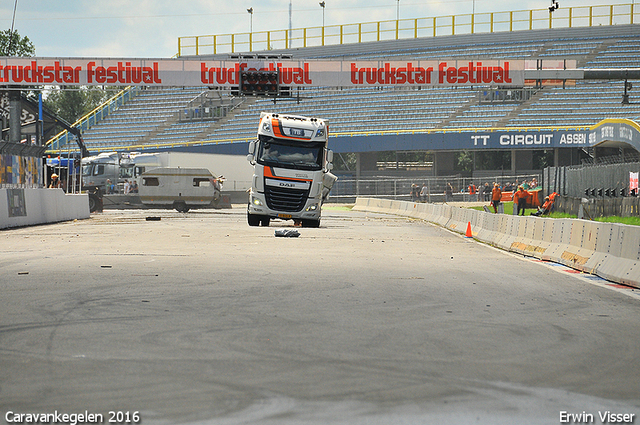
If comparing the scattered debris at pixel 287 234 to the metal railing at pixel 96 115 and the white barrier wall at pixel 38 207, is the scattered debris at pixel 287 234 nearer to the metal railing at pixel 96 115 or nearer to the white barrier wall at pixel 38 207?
the white barrier wall at pixel 38 207

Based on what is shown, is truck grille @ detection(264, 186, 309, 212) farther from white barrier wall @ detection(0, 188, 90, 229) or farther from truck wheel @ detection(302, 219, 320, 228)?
white barrier wall @ detection(0, 188, 90, 229)

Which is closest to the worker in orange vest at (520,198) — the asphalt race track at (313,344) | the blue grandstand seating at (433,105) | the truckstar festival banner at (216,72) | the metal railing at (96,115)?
the truckstar festival banner at (216,72)

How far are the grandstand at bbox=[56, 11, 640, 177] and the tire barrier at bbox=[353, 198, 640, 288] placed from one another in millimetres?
34997

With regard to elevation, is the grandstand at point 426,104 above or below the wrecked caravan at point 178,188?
→ above

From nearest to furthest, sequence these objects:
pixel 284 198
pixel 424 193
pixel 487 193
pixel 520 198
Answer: pixel 284 198 < pixel 520 198 < pixel 487 193 < pixel 424 193

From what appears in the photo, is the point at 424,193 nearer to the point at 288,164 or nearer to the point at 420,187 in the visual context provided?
the point at 420,187

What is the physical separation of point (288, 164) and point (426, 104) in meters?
40.1

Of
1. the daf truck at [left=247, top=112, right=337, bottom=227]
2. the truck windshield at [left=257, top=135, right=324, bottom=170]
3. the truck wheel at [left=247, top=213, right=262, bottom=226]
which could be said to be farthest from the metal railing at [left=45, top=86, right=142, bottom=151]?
the truck windshield at [left=257, top=135, right=324, bottom=170]

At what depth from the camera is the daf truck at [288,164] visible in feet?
80.5

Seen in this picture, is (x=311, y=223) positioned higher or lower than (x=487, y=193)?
higher

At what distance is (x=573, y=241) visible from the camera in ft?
49.0

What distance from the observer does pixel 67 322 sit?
7391 mm

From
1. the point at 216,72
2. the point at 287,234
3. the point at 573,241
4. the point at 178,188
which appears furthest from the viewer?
the point at 178,188

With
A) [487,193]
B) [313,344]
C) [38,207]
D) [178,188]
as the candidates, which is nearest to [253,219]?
[38,207]
